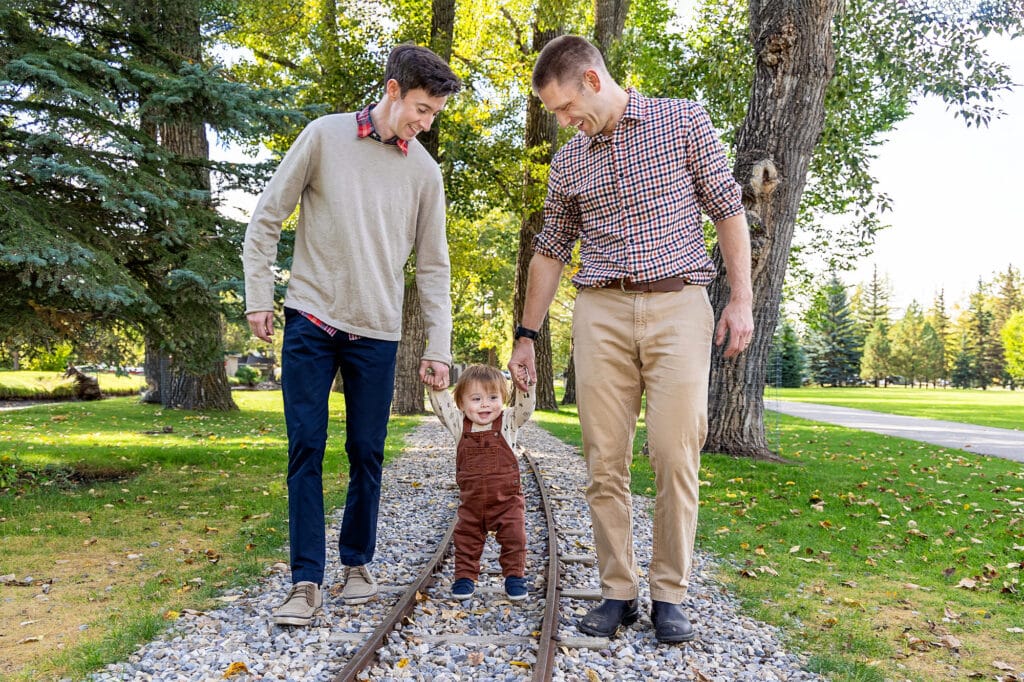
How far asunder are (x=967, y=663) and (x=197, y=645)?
11.0ft

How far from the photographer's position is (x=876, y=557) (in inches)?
217

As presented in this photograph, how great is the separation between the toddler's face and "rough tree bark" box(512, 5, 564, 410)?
1166 centimetres

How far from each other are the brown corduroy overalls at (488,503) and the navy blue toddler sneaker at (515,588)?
25mm

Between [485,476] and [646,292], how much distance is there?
1.35m

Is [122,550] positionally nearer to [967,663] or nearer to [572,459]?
[967,663]

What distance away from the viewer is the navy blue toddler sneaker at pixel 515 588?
4.02 m

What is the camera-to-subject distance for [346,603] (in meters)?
3.88

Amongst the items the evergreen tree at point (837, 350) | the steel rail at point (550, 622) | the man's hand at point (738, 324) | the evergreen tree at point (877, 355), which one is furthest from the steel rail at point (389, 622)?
the evergreen tree at point (877, 355)

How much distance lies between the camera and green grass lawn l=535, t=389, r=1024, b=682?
146 inches

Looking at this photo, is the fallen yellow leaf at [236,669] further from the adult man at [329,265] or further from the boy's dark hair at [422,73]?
the boy's dark hair at [422,73]

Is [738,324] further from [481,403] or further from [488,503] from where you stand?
[488,503]

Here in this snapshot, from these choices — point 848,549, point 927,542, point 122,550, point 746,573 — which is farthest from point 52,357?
point 927,542

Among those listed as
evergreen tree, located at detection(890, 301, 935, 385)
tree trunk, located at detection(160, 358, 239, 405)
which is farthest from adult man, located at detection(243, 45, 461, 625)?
evergreen tree, located at detection(890, 301, 935, 385)

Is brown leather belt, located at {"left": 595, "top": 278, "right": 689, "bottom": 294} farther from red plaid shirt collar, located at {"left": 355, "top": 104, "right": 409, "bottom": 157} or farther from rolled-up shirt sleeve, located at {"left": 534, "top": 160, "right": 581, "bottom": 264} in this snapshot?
red plaid shirt collar, located at {"left": 355, "top": 104, "right": 409, "bottom": 157}
